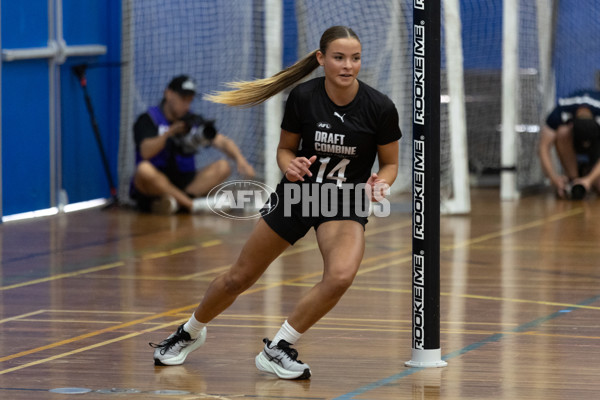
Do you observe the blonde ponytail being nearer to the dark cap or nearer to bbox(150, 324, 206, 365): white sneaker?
bbox(150, 324, 206, 365): white sneaker

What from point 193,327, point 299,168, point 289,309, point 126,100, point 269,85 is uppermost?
point 269,85

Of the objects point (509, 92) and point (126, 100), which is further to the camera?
point (126, 100)

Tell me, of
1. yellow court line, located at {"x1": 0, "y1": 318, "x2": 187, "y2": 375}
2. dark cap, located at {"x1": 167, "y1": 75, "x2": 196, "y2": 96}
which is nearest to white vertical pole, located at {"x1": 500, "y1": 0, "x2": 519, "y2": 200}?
dark cap, located at {"x1": 167, "y1": 75, "x2": 196, "y2": 96}

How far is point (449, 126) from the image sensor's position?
545 inches

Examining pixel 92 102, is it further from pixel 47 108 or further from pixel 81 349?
pixel 81 349

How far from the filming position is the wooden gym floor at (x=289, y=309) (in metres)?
5.86

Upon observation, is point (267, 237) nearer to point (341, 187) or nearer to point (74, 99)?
point (341, 187)

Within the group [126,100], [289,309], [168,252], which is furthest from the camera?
[126,100]

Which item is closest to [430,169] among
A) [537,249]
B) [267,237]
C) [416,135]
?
[416,135]

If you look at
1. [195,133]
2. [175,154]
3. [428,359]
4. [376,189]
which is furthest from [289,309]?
[175,154]

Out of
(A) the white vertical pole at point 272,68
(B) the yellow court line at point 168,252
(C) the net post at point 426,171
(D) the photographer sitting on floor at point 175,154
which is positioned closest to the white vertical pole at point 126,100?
(D) the photographer sitting on floor at point 175,154

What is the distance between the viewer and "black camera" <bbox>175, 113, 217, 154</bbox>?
43.6ft

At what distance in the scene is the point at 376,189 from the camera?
5.77m

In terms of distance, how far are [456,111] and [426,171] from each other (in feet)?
24.8
